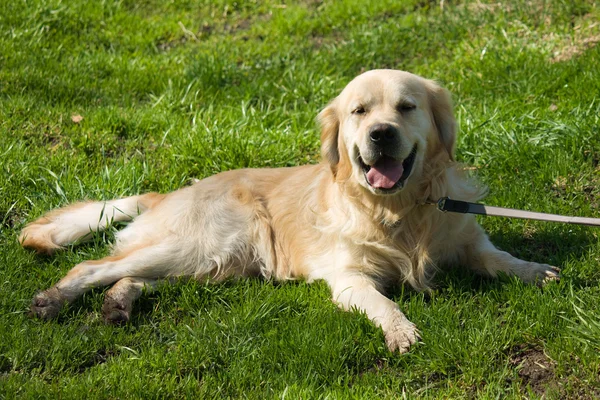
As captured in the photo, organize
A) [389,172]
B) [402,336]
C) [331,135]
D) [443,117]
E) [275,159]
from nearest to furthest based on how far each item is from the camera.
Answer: [402,336], [389,172], [443,117], [331,135], [275,159]

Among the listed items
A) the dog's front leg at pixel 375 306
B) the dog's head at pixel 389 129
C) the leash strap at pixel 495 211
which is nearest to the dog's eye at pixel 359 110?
the dog's head at pixel 389 129

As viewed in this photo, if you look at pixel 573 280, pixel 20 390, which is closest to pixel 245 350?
pixel 20 390

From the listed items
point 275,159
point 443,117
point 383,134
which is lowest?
point 275,159

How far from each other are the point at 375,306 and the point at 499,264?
2.47 feet

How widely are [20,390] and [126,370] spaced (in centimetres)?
48

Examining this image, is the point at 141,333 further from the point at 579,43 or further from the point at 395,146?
the point at 579,43

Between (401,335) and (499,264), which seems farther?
(499,264)

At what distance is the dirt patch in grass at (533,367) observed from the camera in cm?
345

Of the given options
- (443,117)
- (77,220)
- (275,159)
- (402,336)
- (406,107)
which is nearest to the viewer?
(402,336)

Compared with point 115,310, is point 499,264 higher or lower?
higher

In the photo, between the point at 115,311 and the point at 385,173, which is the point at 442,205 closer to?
the point at 385,173

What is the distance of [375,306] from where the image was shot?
4070 mm

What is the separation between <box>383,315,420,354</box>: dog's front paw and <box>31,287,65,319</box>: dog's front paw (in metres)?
1.84

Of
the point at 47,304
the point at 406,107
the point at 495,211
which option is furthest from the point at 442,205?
the point at 47,304
